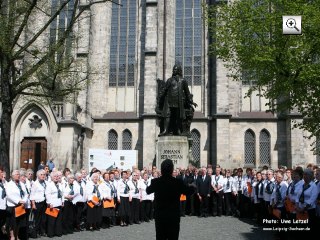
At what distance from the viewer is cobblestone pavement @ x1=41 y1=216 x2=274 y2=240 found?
34.4 ft

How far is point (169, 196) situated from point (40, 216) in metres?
6.13

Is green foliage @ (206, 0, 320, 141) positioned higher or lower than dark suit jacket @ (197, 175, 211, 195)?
higher

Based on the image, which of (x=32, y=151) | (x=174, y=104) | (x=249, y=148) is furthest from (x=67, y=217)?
(x=249, y=148)

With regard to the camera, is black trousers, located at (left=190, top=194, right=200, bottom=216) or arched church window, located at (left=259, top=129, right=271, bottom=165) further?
arched church window, located at (left=259, top=129, right=271, bottom=165)

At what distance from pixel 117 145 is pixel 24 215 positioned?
18.9 metres

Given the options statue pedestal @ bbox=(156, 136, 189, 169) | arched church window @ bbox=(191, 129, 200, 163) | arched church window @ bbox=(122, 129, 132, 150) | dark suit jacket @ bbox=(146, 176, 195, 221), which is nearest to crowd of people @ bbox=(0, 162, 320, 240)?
statue pedestal @ bbox=(156, 136, 189, 169)

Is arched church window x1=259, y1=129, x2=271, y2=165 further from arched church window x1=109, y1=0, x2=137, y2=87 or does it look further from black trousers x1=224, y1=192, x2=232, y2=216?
black trousers x1=224, y1=192, x2=232, y2=216

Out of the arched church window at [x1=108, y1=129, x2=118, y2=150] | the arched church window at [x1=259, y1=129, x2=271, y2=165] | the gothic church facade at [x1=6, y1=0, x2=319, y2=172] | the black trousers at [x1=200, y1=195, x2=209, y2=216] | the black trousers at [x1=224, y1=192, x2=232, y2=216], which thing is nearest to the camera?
the black trousers at [x1=200, y1=195, x2=209, y2=216]

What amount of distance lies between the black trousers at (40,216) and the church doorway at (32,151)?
15594 mm

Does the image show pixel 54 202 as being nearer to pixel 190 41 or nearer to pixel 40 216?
pixel 40 216

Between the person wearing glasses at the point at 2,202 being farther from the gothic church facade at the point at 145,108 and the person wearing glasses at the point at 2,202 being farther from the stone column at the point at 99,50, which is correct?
the stone column at the point at 99,50

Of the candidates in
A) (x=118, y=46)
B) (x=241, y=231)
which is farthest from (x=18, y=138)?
(x=241, y=231)

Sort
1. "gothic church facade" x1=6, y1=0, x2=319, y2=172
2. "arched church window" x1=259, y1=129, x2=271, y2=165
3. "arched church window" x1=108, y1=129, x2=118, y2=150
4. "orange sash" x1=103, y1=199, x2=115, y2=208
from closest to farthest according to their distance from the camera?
"orange sash" x1=103, y1=199, x2=115, y2=208 < "gothic church facade" x1=6, y1=0, x2=319, y2=172 < "arched church window" x1=259, y1=129, x2=271, y2=165 < "arched church window" x1=108, y1=129, x2=118, y2=150

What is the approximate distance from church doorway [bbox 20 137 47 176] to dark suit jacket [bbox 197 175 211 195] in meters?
13.8
